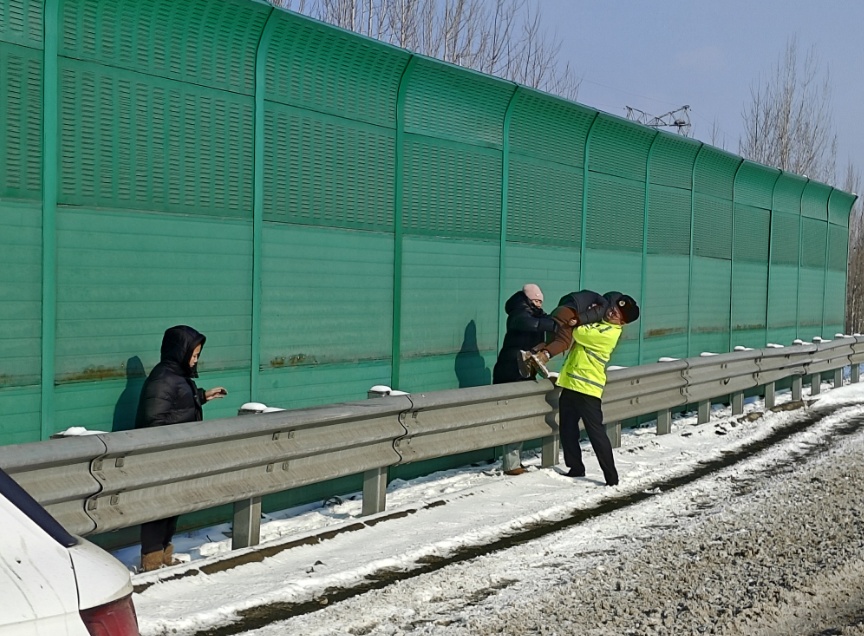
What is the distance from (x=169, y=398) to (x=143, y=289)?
85 cm

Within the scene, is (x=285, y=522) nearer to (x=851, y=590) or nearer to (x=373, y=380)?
(x=373, y=380)

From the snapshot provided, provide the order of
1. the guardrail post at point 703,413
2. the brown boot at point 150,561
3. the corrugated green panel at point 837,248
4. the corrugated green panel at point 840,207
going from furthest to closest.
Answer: the corrugated green panel at point 837,248
the corrugated green panel at point 840,207
the guardrail post at point 703,413
the brown boot at point 150,561

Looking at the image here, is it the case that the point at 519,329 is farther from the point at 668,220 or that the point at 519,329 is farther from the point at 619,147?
the point at 668,220

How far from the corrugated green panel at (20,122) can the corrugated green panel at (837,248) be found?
1946cm

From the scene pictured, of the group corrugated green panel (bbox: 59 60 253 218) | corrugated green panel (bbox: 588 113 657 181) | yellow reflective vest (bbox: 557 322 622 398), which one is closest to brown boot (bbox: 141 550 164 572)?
corrugated green panel (bbox: 59 60 253 218)

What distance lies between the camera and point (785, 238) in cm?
2048

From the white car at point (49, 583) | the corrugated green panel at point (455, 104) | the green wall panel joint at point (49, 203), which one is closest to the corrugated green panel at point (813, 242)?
the corrugated green panel at point (455, 104)

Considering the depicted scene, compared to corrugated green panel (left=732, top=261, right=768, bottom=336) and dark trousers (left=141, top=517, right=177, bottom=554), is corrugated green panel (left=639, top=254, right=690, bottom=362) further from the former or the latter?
dark trousers (left=141, top=517, right=177, bottom=554)

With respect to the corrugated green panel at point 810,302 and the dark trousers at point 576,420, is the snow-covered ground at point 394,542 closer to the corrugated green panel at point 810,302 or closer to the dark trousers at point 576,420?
the dark trousers at point 576,420

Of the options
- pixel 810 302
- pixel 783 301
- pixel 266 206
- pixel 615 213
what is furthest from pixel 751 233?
pixel 266 206

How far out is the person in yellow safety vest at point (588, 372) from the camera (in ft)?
32.7

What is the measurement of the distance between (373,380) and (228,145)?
107 inches

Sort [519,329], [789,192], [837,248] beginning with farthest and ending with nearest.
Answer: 1. [837,248]
2. [789,192]
3. [519,329]

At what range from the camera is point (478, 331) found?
11.4 m
